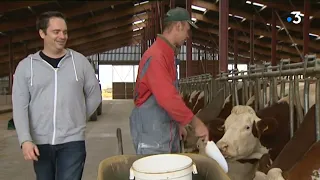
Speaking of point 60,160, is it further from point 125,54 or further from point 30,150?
point 125,54

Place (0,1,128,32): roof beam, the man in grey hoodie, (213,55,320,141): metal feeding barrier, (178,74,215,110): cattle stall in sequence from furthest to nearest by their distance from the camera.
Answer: (0,1,128,32): roof beam
(178,74,215,110): cattle stall
(213,55,320,141): metal feeding barrier
the man in grey hoodie

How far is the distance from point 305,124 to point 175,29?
53.0 inches

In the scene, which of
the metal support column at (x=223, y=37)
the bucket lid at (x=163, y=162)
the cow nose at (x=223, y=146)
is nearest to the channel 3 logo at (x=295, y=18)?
the metal support column at (x=223, y=37)

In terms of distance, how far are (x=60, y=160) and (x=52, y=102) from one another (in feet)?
1.14

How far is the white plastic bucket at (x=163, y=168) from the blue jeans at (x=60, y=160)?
607 millimetres

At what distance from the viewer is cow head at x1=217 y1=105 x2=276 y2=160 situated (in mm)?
3699

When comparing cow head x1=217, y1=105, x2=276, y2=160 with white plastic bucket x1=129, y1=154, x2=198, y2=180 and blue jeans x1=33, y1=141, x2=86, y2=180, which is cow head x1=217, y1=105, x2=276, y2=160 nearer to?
blue jeans x1=33, y1=141, x2=86, y2=180

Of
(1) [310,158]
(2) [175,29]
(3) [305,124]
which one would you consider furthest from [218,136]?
(2) [175,29]

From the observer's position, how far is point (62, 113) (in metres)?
2.51

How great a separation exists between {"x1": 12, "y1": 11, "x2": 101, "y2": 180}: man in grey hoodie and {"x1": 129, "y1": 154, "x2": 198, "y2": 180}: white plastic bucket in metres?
0.63

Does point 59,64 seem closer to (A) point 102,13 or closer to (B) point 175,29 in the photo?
(B) point 175,29

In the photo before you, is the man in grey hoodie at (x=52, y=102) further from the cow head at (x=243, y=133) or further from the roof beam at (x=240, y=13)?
the roof beam at (x=240, y=13)

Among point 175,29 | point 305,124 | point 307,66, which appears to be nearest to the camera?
point 175,29

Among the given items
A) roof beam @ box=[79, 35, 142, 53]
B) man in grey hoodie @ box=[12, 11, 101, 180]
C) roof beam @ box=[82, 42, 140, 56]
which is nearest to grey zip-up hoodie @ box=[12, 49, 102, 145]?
man in grey hoodie @ box=[12, 11, 101, 180]
